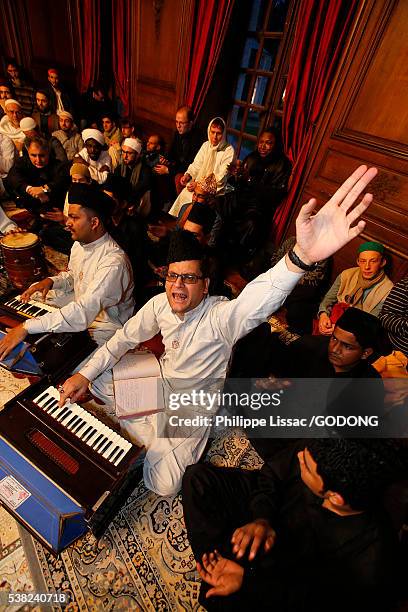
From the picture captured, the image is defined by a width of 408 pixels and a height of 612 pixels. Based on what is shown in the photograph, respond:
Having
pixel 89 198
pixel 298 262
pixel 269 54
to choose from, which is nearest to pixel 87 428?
pixel 298 262

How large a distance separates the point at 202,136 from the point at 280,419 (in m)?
5.56

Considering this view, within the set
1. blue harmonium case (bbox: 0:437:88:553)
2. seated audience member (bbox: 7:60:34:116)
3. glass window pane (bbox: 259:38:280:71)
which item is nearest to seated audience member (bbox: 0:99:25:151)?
seated audience member (bbox: 7:60:34:116)

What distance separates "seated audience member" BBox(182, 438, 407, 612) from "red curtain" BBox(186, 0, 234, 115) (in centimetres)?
575

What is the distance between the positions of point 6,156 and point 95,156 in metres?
1.57

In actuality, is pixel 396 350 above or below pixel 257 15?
below

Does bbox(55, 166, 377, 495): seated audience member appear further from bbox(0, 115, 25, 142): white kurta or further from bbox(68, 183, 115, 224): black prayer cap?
bbox(0, 115, 25, 142): white kurta

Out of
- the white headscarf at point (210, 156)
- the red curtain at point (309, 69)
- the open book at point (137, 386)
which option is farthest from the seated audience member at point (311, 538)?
the white headscarf at point (210, 156)

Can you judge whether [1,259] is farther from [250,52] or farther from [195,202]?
[250,52]

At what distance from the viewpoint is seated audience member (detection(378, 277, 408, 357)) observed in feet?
7.60

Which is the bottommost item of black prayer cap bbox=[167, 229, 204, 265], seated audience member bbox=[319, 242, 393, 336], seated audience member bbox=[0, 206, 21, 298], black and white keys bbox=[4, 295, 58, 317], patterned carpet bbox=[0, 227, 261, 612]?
patterned carpet bbox=[0, 227, 261, 612]

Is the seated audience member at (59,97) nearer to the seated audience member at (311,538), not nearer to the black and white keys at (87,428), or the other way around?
the black and white keys at (87,428)

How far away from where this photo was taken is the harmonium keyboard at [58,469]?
145 cm

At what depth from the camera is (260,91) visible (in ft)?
15.7

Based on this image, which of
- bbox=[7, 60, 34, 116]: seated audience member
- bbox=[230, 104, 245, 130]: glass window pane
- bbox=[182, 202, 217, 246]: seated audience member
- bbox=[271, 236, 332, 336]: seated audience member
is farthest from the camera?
bbox=[7, 60, 34, 116]: seated audience member
